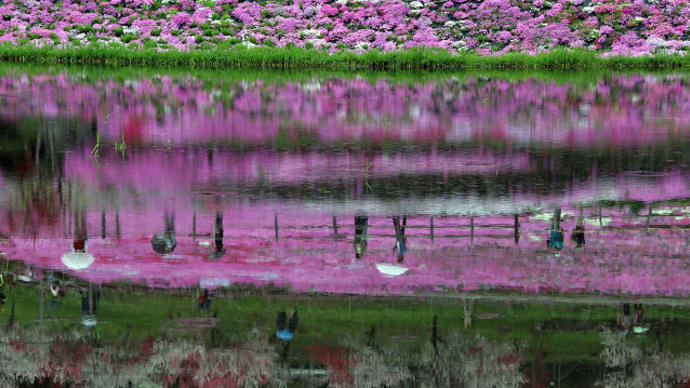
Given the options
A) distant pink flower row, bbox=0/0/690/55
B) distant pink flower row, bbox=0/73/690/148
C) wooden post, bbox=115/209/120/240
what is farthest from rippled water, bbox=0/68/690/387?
distant pink flower row, bbox=0/0/690/55

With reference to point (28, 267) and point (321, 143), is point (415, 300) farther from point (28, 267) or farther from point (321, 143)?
point (321, 143)

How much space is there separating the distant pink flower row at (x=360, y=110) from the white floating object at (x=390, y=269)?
9655mm

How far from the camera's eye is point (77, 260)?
1001cm

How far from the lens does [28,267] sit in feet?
31.8

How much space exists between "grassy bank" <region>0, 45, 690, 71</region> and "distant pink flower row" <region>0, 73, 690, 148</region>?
9.67m

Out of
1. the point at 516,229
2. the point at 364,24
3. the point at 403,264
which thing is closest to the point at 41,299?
the point at 403,264

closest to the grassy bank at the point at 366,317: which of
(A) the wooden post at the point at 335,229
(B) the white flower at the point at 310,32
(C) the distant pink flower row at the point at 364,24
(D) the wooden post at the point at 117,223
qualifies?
(D) the wooden post at the point at 117,223

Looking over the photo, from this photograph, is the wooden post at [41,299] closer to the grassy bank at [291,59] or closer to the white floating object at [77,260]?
the white floating object at [77,260]

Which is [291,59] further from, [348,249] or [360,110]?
[348,249]

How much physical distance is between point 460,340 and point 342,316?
1064 millimetres

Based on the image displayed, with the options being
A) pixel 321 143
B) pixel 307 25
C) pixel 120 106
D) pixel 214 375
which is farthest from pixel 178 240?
pixel 307 25

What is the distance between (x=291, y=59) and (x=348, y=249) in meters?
36.3

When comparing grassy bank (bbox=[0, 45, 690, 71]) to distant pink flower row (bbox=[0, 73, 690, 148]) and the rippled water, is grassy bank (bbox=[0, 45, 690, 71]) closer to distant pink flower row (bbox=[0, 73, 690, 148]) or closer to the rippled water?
distant pink flower row (bbox=[0, 73, 690, 148])

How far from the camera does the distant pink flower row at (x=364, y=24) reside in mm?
49281
